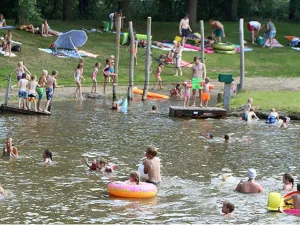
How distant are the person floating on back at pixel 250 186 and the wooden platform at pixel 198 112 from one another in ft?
41.6

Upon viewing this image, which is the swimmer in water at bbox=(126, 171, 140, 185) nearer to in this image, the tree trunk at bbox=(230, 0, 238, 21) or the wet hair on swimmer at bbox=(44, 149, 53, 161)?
the wet hair on swimmer at bbox=(44, 149, 53, 161)

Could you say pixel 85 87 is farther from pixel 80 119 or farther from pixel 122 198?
pixel 122 198

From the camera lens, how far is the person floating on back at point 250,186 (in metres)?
21.9

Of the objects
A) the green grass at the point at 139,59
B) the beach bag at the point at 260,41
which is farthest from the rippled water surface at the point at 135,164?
the beach bag at the point at 260,41

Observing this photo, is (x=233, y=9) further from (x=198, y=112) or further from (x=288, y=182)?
(x=288, y=182)

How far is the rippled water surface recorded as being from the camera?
19.9 m

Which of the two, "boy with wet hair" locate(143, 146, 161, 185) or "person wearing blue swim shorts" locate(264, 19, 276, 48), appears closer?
"boy with wet hair" locate(143, 146, 161, 185)

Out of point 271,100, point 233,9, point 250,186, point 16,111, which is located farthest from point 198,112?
point 233,9

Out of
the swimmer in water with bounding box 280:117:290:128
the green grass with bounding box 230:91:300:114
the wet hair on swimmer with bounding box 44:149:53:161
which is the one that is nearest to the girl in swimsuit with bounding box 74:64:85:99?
the green grass with bounding box 230:91:300:114

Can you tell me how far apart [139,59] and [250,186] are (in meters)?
27.8

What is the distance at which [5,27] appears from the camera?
49.6 meters

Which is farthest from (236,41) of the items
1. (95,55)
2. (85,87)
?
(85,87)

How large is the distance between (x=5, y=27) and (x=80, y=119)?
17610 mm

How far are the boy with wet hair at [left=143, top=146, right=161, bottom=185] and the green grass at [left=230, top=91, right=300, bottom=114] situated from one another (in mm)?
12904
